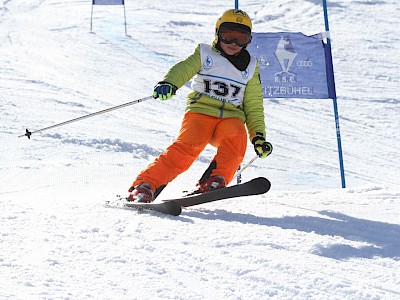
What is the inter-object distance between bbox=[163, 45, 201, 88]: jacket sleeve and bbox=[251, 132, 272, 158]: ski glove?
1.74 feet

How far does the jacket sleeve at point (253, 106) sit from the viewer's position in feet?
13.6

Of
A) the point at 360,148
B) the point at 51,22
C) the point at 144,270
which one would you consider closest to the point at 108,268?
the point at 144,270

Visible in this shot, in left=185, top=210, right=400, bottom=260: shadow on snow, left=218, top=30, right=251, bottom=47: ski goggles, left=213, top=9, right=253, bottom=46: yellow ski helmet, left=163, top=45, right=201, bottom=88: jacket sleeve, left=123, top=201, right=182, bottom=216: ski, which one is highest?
left=213, top=9, right=253, bottom=46: yellow ski helmet

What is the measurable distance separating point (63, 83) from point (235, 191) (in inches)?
295

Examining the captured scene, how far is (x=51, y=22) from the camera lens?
1747 cm

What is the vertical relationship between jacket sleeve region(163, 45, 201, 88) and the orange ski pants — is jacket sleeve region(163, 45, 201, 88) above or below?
above

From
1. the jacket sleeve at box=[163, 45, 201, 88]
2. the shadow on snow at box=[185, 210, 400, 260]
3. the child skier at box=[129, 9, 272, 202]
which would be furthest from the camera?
the jacket sleeve at box=[163, 45, 201, 88]

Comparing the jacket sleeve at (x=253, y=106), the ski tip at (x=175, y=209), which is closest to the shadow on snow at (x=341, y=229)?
the ski tip at (x=175, y=209)

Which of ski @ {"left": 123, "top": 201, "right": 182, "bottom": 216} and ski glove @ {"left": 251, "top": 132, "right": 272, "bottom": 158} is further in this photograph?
ski glove @ {"left": 251, "top": 132, "right": 272, "bottom": 158}

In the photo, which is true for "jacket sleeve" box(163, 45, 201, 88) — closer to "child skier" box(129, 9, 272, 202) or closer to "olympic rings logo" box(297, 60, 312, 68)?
"child skier" box(129, 9, 272, 202)

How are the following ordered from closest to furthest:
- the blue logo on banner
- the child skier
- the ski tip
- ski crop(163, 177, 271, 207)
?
the ski tip → ski crop(163, 177, 271, 207) → the child skier → the blue logo on banner

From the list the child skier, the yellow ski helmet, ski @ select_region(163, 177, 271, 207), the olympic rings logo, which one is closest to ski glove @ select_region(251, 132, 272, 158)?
the child skier

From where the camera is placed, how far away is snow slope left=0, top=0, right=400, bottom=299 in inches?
89.0

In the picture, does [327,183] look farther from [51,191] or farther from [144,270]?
[144,270]
